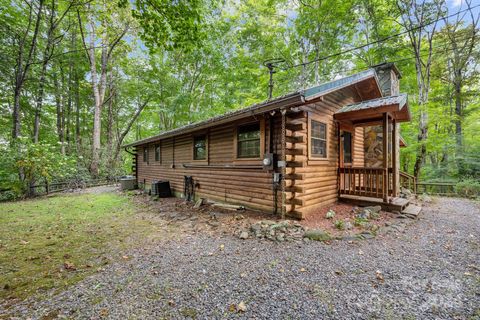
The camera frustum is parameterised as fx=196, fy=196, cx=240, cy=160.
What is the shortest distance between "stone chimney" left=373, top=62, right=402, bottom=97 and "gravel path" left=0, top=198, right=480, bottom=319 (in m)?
5.99

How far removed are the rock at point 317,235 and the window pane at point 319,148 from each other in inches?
A: 89.1

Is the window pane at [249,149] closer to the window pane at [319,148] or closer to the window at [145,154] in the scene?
the window pane at [319,148]

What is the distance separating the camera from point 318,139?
5.68 m

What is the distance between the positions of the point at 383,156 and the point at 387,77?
14.3 feet

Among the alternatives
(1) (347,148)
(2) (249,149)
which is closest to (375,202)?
(1) (347,148)

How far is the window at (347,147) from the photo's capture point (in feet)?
23.2

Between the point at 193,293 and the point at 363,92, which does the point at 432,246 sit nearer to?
the point at 193,293

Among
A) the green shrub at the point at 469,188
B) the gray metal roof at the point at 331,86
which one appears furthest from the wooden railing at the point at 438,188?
the gray metal roof at the point at 331,86

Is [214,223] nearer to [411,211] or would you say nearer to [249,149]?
[249,149]

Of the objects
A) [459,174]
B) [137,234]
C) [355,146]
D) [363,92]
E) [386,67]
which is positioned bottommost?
[137,234]

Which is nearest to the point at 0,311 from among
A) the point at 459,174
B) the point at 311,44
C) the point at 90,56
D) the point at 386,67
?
the point at 386,67

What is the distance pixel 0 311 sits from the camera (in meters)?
2.11

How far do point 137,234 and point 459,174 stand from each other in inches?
593

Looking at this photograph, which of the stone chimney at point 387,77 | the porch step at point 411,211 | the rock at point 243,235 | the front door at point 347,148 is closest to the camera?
the rock at point 243,235
